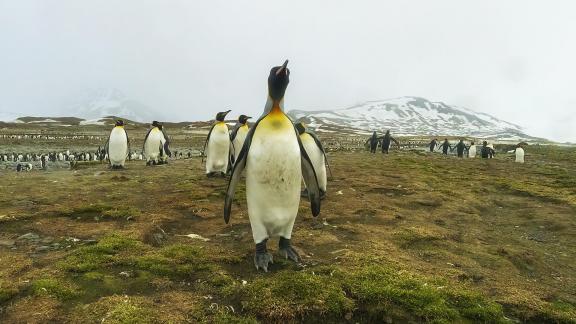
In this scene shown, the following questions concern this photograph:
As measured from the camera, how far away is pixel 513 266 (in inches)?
234

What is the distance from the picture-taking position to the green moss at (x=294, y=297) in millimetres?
4035

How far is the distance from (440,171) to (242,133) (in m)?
9.43

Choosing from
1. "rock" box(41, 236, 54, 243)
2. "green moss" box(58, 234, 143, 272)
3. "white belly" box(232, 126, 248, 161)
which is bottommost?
"rock" box(41, 236, 54, 243)

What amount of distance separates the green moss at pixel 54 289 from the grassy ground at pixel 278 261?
0.07 ft

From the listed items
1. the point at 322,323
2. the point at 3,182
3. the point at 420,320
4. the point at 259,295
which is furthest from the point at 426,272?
the point at 3,182

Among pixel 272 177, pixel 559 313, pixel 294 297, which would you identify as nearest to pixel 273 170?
pixel 272 177

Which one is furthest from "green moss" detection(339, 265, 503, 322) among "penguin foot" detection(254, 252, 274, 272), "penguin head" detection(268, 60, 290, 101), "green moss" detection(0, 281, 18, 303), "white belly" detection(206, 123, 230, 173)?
"white belly" detection(206, 123, 230, 173)

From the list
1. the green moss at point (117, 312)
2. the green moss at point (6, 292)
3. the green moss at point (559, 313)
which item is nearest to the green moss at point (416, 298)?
the green moss at point (559, 313)

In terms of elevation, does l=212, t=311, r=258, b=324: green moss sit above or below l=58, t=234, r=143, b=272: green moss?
below

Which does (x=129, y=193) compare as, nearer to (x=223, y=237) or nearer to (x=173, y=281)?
(x=223, y=237)

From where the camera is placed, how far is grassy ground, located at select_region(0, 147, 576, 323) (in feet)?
13.5

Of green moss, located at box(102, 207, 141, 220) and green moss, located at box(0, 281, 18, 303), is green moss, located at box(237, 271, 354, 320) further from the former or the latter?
green moss, located at box(102, 207, 141, 220)

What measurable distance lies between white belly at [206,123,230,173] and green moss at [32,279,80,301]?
8.35 m

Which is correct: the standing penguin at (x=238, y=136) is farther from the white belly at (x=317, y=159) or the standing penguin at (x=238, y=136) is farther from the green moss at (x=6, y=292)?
the green moss at (x=6, y=292)
